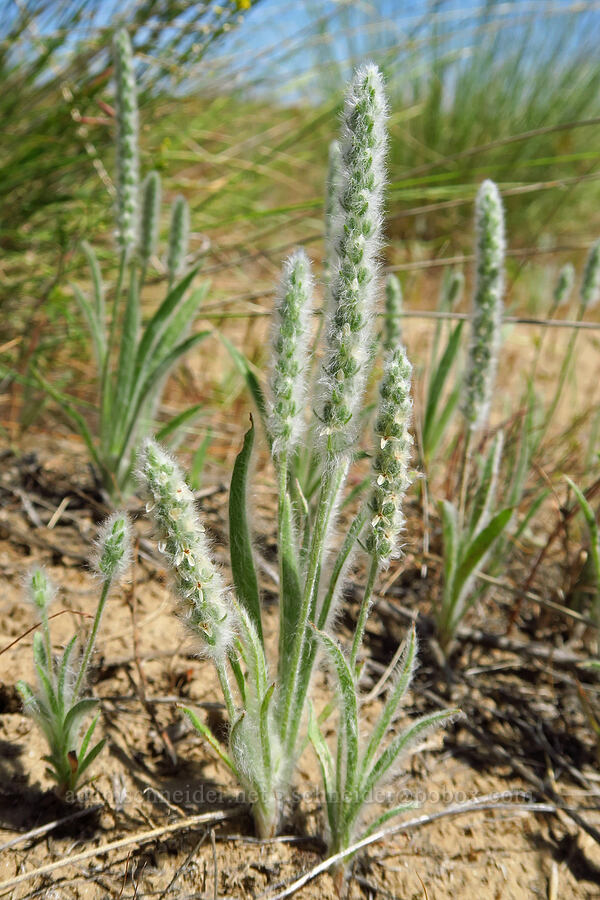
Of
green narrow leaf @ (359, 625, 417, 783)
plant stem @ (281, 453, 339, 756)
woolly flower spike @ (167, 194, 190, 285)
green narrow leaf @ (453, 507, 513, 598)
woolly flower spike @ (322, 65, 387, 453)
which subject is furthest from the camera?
woolly flower spike @ (167, 194, 190, 285)

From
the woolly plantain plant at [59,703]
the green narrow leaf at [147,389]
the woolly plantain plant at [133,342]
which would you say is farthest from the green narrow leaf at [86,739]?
the green narrow leaf at [147,389]

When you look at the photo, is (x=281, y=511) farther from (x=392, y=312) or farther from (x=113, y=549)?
(x=392, y=312)

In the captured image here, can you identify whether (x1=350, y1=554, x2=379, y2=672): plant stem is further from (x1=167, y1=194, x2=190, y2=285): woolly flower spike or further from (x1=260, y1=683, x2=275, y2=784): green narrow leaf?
(x1=167, y1=194, x2=190, y2=285): woolly flower spike

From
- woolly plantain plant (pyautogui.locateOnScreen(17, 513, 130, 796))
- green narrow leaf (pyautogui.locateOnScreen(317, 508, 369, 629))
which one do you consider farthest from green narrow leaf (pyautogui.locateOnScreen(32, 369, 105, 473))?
green narrow leaf (pyautogui.locateOnScreen(317, 508, 369, 629))

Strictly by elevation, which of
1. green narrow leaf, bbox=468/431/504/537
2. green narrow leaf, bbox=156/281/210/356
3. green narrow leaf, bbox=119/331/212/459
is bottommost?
green narrow leaf, bbox=468/431/504/537

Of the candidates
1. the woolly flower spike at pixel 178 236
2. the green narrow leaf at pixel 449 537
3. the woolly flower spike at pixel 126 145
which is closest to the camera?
the green narrow leaf at pixel 449 537

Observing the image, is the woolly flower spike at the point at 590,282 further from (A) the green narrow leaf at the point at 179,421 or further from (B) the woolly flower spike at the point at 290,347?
(B) the woolly flower spike at the point at 290,347

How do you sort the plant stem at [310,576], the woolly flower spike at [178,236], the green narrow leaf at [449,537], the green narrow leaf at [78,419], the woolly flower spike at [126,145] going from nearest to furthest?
the plant stem at [310,576] < the green narrow leaf at [449,537] < the woolly flower spike at [126,145] < the green narrow leaf at [78,419] < the woolly flower spike at [178,236]
